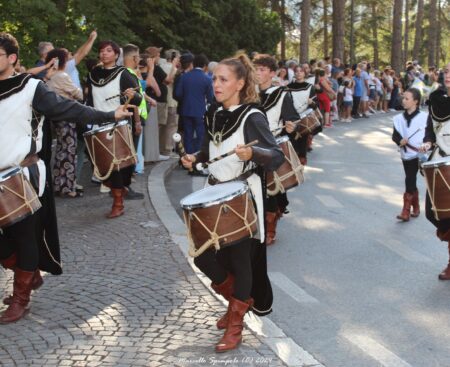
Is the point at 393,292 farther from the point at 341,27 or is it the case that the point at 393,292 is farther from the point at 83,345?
the point at 341,27

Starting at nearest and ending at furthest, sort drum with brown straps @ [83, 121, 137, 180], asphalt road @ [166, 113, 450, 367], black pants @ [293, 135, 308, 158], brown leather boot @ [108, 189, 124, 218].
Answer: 1. asphalt road @ [166, 113, 450, 367]
2. drum with brown straps @ [83, 121, 137, 180]
3. brown leather boot @ [108, 189, 124, 218]
4. black pants @ [293, 135, 308, 158]

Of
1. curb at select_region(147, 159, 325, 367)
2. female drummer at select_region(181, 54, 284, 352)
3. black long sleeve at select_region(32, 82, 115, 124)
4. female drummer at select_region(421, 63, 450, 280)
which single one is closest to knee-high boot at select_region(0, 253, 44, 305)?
black long sleeve at select_region(32, 82, 115, 124)

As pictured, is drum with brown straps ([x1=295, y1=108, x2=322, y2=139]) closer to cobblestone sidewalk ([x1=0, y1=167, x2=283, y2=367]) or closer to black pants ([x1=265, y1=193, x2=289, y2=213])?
black pants ([x1=265, y1=193, x2=289, y2=213])

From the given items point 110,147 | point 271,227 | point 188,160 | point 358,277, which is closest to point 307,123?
point 271,227

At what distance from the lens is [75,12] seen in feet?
52.0

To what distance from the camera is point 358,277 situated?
6.50 metres

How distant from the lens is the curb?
4.48 metres

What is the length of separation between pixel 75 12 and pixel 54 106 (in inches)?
450

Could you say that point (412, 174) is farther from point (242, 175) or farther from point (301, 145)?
point (242, 175)

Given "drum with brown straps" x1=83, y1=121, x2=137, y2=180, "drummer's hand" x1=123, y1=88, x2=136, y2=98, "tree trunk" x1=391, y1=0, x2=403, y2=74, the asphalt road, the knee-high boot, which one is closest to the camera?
the asphalt road

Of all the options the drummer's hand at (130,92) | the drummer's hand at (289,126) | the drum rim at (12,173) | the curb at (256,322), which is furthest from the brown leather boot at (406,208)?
the drum rim at (12,173)

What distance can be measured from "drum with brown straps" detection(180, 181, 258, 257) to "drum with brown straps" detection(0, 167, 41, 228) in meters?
1.11

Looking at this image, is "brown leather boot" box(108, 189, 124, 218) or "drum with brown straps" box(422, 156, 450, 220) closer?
"drum with brown straps" box(422, 156, 450, 220)

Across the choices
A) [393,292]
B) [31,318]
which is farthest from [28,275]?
[393,292]
